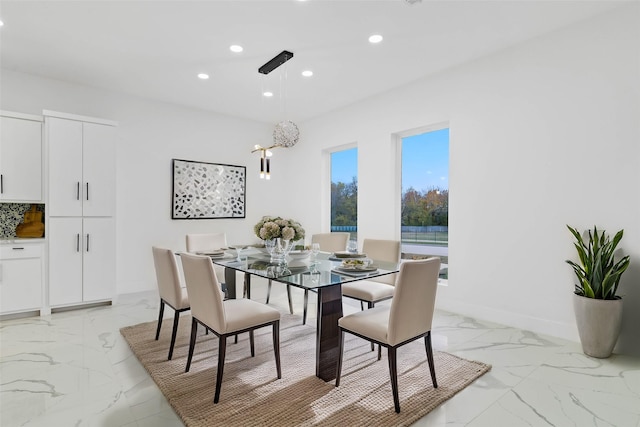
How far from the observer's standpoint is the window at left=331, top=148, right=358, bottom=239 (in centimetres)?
532

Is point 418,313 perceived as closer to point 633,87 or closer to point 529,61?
point 633,87

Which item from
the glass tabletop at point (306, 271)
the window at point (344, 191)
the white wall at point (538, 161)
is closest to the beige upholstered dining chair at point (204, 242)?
the glass tabletop at point (306, 271)

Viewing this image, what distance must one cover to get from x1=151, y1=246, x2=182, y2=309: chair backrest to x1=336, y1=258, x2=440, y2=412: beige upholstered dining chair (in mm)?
1318

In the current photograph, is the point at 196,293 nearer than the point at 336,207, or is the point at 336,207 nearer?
the point at 196,293

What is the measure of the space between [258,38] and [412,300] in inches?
105

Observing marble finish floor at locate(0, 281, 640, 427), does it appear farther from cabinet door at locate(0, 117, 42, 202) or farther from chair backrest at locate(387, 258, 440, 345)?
cabinet door at locate(0, 117, 42, 202)

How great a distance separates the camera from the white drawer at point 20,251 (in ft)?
11.8

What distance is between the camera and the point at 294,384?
2.27 m

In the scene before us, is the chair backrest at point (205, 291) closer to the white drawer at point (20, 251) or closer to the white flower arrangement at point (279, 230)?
the white flower arrangement at point (279, 230)

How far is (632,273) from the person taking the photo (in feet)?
8.96

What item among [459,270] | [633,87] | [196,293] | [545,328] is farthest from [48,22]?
[545,328]

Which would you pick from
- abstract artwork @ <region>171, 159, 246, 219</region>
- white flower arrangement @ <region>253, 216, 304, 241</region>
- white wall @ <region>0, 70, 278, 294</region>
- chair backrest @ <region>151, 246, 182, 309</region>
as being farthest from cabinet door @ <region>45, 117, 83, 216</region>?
white flower arrangement @ <region>253, 216, 304, 241</region>

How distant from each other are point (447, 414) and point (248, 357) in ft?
4.90

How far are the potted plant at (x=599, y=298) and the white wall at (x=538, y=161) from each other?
0.78 feet
